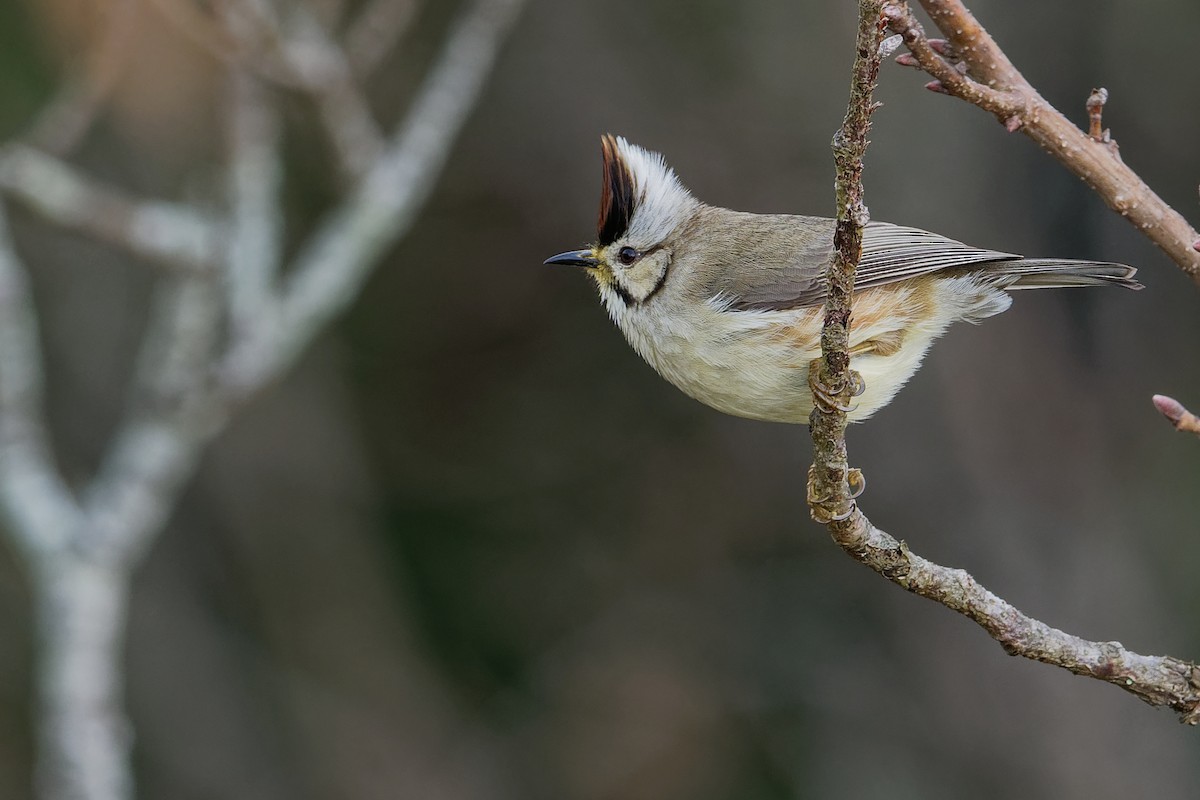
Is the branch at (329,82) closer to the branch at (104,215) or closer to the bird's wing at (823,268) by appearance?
→ the branch at (104,215)

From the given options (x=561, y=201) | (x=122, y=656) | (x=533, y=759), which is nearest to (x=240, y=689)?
(x=122, y=656)

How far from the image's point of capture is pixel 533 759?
7.39 metres

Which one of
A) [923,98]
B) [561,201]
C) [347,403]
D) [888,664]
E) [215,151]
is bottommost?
[347,403]

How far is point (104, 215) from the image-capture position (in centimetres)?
520

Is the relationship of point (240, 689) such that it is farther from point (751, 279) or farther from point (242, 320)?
point (751, 279)

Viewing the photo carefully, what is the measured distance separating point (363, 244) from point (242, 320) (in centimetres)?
71

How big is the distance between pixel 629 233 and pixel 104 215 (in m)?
2.28

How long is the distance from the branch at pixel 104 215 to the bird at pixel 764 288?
184 cm

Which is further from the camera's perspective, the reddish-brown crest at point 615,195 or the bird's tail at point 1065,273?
the reddish-brown crest at point 615,195

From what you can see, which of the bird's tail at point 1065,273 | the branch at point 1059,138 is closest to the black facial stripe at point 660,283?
the bird's tail at point 1065,273

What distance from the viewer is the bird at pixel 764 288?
371 centimetres

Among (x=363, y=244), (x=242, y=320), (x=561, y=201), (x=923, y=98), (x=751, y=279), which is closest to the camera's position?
(x=751, y=279)

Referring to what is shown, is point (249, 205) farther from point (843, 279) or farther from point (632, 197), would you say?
point (843, 279)

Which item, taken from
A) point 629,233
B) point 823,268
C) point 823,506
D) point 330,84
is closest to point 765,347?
point 823,268
